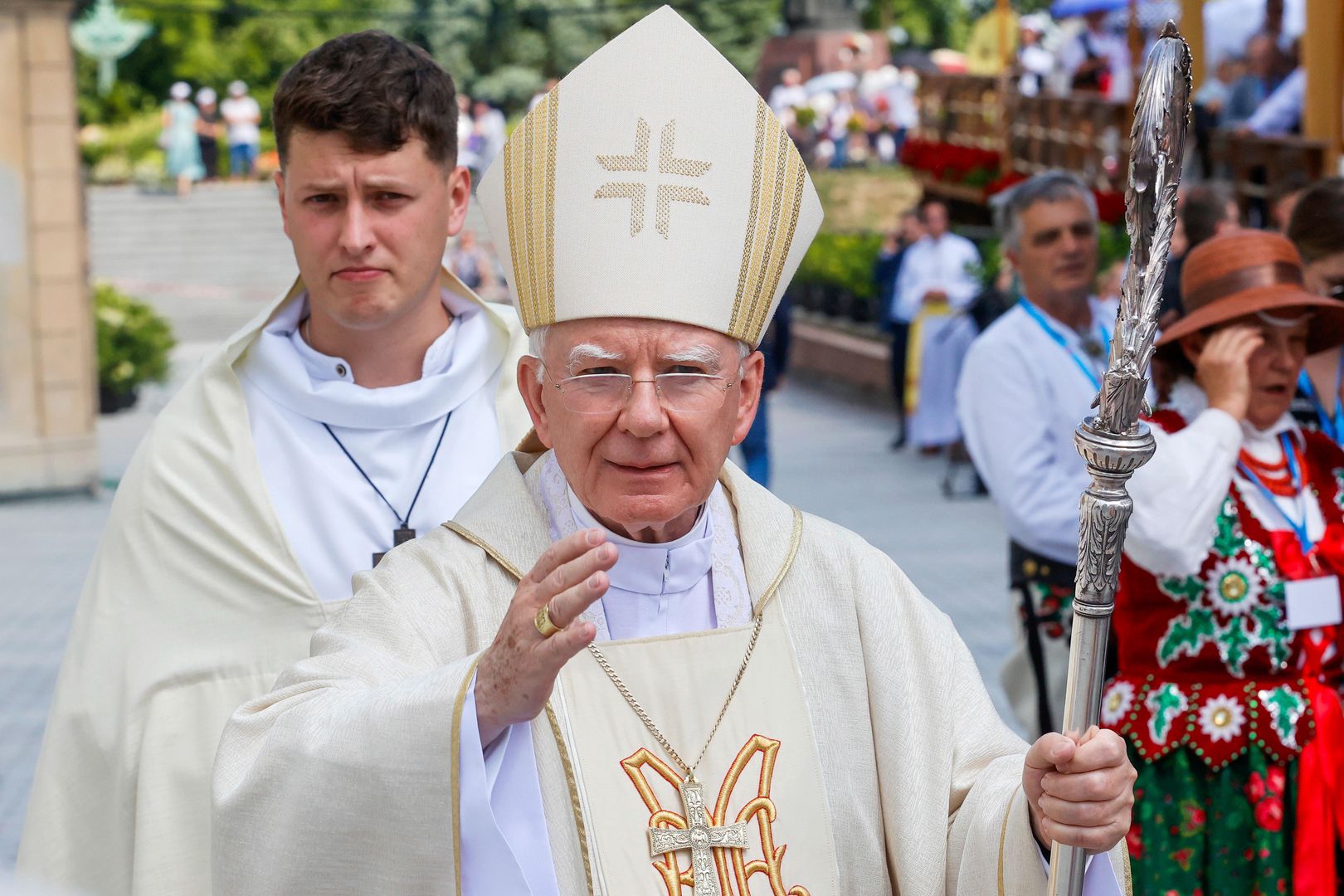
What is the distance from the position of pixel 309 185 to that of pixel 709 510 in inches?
41.4

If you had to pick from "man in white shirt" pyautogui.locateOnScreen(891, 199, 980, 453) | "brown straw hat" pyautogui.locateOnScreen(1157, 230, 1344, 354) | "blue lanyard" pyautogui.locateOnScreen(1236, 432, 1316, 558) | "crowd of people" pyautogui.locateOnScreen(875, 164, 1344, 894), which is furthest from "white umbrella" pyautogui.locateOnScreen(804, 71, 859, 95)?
"blue lanyard" pyautogui.locateOnScreen(1236, 432, 1316, 558)

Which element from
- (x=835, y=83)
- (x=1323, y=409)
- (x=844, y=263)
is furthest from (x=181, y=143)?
(x=1323, y=409)

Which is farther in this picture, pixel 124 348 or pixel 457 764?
pixel 124 348

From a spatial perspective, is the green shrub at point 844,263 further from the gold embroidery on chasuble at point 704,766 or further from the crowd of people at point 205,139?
the crowd of people at point 205,139

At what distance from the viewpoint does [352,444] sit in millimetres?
3520

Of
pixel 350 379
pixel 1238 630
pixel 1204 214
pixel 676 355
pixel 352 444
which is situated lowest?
pixel 1238 630

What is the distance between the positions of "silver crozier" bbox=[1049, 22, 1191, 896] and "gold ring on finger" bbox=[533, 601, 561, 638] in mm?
607

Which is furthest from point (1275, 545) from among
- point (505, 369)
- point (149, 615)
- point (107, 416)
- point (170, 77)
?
point (170, 77)

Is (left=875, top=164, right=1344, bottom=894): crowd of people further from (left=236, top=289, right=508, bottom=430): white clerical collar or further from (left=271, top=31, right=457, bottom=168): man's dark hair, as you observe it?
(left=271, top=31, right=457, bottom=168): man's dark hair

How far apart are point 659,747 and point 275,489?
119 centimetres

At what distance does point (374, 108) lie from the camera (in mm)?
3273

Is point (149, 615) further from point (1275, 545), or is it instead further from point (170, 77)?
point (170, 77)

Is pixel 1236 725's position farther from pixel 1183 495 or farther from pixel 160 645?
pixel 160 645

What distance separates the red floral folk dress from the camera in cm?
386
